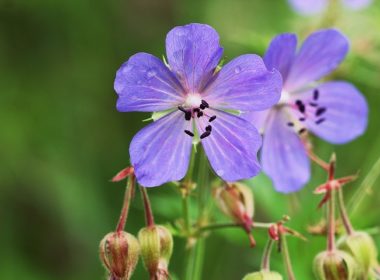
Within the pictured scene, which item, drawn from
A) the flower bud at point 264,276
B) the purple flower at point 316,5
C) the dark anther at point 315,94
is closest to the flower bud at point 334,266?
the flower bud at point 264,276

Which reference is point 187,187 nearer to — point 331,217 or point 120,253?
point 120,253

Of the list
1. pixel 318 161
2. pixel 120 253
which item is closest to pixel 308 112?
pixel 318 161

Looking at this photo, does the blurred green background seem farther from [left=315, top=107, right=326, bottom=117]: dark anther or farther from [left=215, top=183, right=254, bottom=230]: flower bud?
[left=215, top=183, right=254, bottom=230]: flower bud

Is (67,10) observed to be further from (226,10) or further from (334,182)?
(334,182)

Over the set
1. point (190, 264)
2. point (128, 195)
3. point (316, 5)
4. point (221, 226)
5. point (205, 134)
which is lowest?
point (190, 264)

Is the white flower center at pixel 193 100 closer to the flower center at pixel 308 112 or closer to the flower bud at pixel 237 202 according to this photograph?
the flower bud at pixel 237 202

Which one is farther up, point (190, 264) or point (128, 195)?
point (128, 195)
